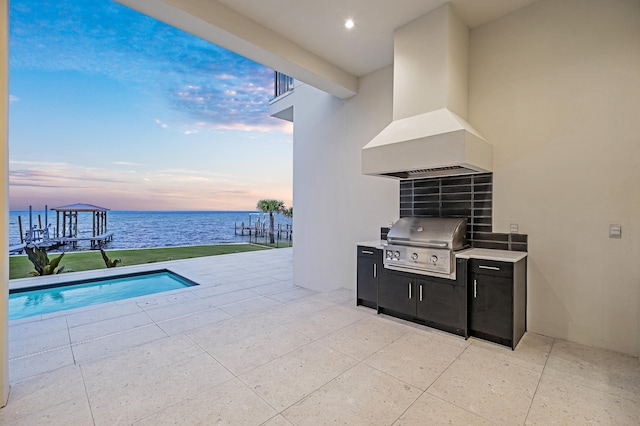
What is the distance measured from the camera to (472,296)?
111 inches

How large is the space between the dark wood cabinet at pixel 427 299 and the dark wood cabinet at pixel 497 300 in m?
0.10

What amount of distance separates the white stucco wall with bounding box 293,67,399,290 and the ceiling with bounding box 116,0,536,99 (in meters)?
0.89

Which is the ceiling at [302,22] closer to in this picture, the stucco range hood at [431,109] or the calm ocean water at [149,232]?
the stucco range hood at [431,109]

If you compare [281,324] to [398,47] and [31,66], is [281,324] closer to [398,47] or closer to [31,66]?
[398,47]

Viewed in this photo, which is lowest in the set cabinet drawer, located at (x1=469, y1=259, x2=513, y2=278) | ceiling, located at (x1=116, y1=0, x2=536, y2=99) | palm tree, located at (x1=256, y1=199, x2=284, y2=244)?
cabinet drawer, located at (x1=469, y1=259, x2=513, y2=278)

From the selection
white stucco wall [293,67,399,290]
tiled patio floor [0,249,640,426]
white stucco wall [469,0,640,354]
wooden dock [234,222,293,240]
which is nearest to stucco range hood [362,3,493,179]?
white stucco wall [469,0,640,354]

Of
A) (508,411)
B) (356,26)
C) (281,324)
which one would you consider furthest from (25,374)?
(356,26)

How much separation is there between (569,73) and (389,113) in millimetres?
2050

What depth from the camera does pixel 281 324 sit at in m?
3.28

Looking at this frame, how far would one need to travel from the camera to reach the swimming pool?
4566mm

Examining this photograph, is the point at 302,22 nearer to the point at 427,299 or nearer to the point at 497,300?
the point at 427,299

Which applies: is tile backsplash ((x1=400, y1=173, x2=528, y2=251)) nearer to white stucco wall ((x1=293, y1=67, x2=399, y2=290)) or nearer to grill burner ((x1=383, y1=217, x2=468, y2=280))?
grill burner ((x1=383, y1=217, x2=468, y2=280))

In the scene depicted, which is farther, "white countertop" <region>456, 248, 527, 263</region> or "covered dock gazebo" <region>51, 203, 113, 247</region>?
"covered dock gazebo" <region>51, 203, 113, 247</region>

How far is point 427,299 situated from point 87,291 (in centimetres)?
633
